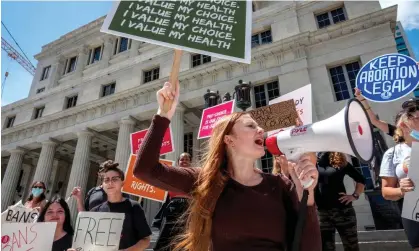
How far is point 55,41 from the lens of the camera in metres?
30.0

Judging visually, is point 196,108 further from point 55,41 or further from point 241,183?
point 55,41

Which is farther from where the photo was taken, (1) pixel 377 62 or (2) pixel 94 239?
(1) pixel 377 62

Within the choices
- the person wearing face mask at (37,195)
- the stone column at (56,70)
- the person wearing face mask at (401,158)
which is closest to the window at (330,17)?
the person wearing face mask at (401,158)

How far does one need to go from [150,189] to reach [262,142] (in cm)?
520

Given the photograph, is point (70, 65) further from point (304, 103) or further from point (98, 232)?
point (98, 232)

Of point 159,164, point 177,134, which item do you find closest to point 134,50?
point 177,134

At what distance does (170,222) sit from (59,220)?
1550 mm

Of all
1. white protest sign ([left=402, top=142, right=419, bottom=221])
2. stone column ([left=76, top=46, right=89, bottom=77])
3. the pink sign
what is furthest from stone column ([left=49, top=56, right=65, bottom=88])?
white protest sign ([left=402, top=142, right=419, bottom=221])

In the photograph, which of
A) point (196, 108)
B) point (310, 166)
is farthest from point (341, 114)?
point (196, 108)

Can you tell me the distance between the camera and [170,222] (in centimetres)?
404

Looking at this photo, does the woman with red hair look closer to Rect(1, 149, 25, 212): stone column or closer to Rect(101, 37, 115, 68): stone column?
Rect(101, 37, 115, 68): stone column

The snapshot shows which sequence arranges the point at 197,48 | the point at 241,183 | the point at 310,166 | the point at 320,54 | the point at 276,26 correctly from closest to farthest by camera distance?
the point at 310,166 < the point at 241,183 < the point at 197,48 < the point at 320,54 < the point at 276,26

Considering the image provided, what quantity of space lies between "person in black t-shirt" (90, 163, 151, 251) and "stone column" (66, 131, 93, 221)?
16974mm

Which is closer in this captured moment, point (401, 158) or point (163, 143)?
point (401, 158)
